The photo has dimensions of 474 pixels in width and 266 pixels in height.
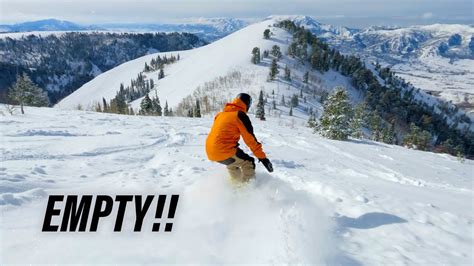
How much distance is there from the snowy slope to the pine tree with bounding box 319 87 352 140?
16.0 meters

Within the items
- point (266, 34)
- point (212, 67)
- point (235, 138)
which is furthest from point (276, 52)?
point (235, 138)

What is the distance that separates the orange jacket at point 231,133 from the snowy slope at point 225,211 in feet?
3.57

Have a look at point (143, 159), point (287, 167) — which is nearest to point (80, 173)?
point (143, 159)

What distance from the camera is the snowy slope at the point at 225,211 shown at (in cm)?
531

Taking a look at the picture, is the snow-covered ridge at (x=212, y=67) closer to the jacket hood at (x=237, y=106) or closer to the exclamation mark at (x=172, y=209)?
the exclamation mark at (x=172, y=209)

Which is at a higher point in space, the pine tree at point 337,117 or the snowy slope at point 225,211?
the snowy slope at point 225,211

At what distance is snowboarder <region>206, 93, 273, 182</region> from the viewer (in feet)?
23.7

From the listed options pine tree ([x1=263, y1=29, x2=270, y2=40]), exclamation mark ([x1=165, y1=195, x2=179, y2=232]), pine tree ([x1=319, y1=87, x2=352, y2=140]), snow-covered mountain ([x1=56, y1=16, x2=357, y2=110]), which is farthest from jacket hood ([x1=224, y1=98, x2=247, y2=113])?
pine tree ([x1=263, y1=29, x2=270, y2=40])

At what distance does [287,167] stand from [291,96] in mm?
104029

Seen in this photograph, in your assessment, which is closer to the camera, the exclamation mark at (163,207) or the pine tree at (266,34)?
the exclamation mark at (163,207)

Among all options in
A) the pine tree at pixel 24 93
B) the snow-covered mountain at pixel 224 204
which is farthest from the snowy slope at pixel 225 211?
the pine tree at pixel 24 93

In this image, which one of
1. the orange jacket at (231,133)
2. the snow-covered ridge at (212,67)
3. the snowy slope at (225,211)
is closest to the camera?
the snowy slope at (225,211)

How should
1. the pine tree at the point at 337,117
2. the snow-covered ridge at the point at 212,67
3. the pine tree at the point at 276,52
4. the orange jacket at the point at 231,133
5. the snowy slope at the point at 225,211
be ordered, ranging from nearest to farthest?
the snowy slope at the point at 225,211, the orange jacket at the point at 231,133, the pine tree at the point at 337,117, the snow-covered ridge at the point at 212,67, the pine tree at the point at 276,52

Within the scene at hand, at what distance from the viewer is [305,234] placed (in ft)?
19.8
